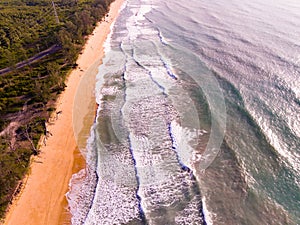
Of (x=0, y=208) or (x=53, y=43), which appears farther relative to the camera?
(x=53, y=43)

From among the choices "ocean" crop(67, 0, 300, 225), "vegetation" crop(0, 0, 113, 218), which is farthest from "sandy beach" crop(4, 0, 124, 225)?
"ocean" crop(67, 0, 300, 225)

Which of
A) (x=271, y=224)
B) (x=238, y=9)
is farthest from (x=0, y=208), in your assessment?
(x=238, y=9)

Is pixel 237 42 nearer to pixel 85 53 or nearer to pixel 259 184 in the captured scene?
pixel 85 53

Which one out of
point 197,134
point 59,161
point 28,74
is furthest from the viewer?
point 28,74

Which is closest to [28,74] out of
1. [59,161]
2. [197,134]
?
[59,161]

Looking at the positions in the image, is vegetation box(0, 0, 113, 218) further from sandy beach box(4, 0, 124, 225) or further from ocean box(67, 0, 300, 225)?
ocean box(67, 0, 300, 225)

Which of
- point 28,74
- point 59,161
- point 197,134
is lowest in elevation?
point 59,161

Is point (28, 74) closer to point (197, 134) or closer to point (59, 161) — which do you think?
point (59, 161)
